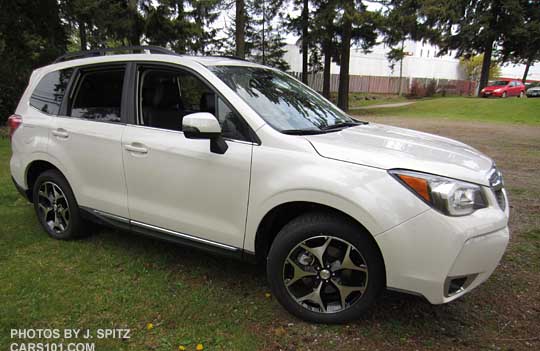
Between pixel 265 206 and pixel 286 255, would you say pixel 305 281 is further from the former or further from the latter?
pixel 265 206

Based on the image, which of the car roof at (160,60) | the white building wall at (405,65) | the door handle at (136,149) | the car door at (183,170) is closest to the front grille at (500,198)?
the car door at (183,170)

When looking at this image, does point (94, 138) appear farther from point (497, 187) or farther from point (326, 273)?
point (497, 187)

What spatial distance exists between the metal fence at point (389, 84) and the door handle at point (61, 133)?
32.9 metres

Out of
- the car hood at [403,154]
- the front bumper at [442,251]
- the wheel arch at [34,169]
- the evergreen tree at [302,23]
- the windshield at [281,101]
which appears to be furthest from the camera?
the evergreen tree at [302,23]

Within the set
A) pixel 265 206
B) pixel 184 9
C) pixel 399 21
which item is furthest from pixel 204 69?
pixel 399 21

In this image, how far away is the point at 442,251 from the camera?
2.37 metres

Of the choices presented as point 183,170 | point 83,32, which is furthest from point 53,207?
point 83,32

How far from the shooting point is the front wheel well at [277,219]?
2.75 m

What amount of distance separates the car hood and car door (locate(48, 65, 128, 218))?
1.78 meters

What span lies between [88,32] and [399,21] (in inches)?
596

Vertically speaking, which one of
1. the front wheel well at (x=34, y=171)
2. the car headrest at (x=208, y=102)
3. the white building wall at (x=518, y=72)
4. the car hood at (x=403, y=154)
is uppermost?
the white building wall at (x=518, y=72)

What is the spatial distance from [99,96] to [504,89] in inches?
1370

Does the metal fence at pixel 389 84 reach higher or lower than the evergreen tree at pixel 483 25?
lower

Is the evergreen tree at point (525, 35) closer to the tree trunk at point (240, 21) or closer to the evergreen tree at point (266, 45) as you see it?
the evergreen tree at point (266, 45)
